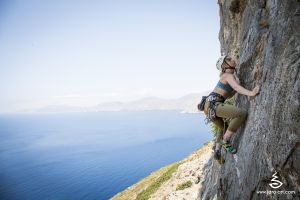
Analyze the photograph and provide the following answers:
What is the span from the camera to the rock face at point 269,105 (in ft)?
19.3

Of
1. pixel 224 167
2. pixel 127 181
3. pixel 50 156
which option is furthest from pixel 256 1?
pixel 50 156

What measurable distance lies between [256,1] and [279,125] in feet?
18.2

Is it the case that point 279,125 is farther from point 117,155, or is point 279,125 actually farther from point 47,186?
point 117,155

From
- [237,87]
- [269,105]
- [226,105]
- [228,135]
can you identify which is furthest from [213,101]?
[269,105]

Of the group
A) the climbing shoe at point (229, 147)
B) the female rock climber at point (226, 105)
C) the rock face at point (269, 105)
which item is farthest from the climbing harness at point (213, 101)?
the climbing shoe at point (229, 147)

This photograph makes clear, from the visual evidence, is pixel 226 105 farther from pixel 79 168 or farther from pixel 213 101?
pixel 79 168

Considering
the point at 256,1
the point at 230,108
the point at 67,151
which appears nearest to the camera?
the point at 230,108

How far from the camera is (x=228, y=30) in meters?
16.2

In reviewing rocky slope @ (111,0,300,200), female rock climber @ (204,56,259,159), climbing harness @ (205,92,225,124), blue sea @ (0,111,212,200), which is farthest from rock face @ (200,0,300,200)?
blue sea @ (0,111,212,200)

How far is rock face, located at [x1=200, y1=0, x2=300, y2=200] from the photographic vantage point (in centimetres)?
588

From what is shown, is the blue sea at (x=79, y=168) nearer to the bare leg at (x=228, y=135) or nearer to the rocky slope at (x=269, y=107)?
the bare leg at (x=228, y=135)

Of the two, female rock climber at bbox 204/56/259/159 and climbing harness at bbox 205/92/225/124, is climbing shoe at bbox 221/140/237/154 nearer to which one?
female rock climber at bbox 204/56/259/159

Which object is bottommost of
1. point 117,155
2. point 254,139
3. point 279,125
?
point 117,155

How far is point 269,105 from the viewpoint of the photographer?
6.73 metres
